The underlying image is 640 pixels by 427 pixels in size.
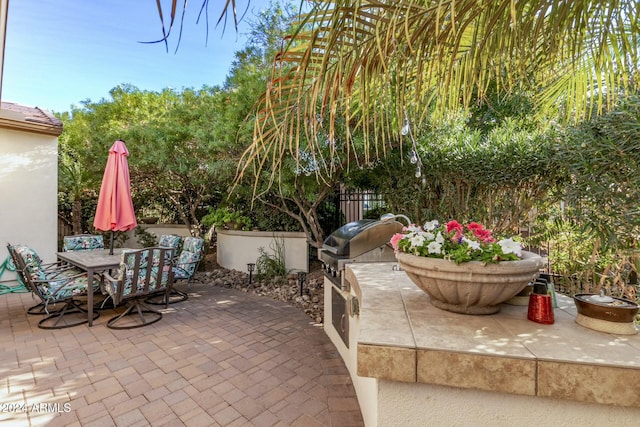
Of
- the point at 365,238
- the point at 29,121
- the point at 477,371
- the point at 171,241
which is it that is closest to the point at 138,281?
the point at 171,241

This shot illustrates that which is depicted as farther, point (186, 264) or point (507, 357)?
point (186, 264)

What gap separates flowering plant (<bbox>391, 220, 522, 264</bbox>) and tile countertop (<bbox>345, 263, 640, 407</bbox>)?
0.37 m

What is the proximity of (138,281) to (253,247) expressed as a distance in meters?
3.38

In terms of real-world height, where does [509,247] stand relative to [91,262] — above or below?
above

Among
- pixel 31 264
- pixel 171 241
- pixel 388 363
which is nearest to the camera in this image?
pixel 388 363

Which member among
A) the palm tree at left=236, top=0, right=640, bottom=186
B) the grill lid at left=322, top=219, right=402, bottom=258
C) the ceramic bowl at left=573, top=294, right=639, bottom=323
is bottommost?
the ceramic bowl at left=573, top=294, right=639, bottom=323

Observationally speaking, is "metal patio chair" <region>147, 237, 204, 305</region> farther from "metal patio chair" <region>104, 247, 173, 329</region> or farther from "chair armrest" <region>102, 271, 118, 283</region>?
"chair armrest" <region>102, 271, 118, 283</region>

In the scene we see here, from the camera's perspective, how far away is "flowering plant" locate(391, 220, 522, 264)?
1.55m

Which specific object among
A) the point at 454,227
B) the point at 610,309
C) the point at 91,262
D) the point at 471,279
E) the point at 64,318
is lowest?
the point at 64,318

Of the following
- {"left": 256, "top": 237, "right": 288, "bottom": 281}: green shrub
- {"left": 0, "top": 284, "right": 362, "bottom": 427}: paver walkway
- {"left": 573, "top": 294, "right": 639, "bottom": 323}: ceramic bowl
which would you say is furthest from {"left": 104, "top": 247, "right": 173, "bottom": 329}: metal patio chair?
{"left": 573, "top": 294, "right": 639, "bottom": 323}: ceramic bowl

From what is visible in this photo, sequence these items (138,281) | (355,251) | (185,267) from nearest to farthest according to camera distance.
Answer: (355,251) → (138,281) → (185,267)

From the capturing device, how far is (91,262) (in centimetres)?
436

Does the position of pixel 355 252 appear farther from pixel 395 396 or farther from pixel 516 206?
pixel 516 206

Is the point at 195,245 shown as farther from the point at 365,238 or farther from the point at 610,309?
the point at 610,309
